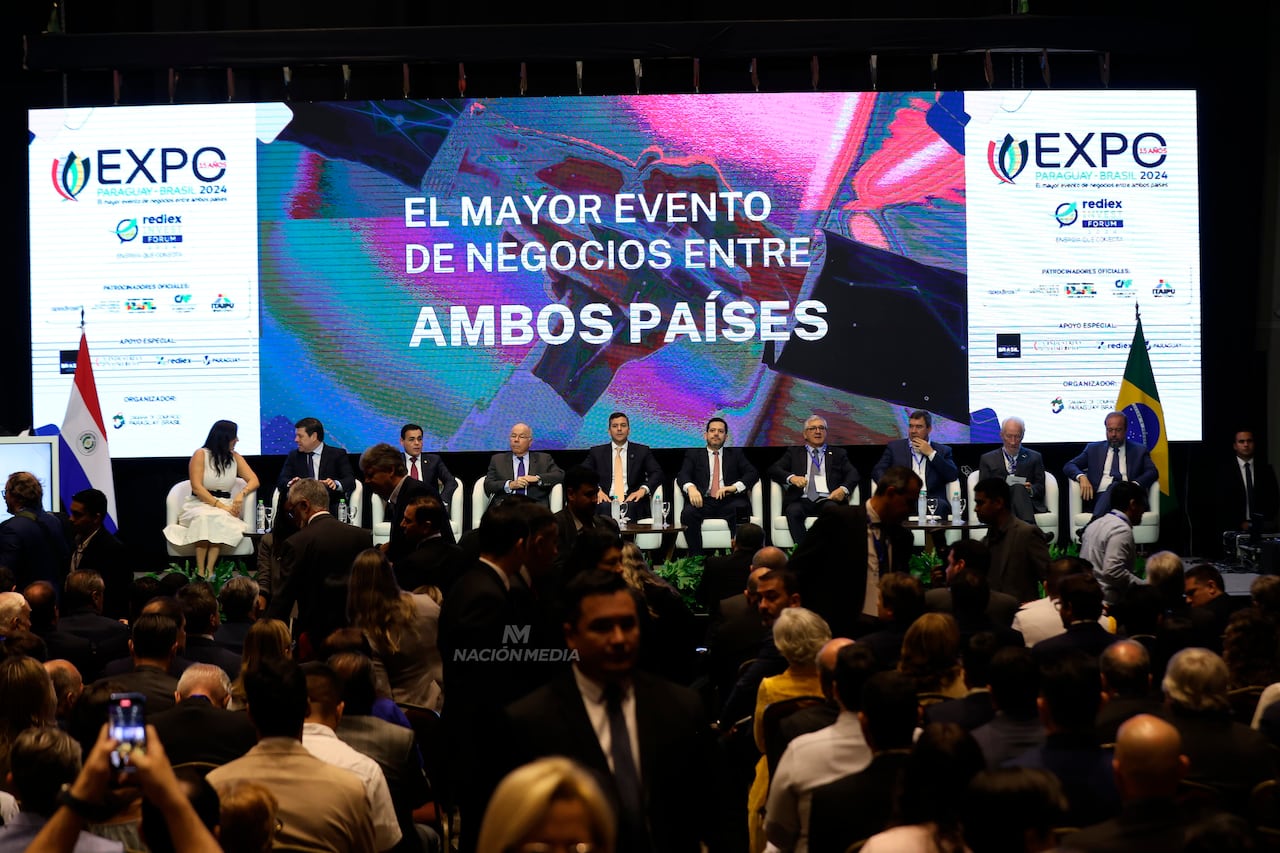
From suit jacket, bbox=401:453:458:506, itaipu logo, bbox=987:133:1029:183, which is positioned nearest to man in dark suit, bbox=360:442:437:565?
suit jacket, bbox=401:453:458:506

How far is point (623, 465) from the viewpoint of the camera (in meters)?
11.2

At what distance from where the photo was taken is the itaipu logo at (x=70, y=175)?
38.1 ft

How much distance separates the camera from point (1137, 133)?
11.6 meters

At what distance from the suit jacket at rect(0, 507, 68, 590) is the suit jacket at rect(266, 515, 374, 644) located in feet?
7.08

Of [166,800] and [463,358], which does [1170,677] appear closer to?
[166,800]

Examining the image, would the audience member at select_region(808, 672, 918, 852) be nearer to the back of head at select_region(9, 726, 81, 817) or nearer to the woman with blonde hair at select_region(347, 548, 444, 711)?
the back of head at select_region(9, 726, 81, 817)

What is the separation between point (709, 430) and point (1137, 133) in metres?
A: 4.18

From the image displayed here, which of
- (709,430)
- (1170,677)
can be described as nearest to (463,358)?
(709,430)

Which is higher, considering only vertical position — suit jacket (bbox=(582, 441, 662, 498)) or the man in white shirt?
suit jacket (bbox=(582, 441, 662, 498))

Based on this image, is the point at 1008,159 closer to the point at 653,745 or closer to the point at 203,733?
the point at 203,733

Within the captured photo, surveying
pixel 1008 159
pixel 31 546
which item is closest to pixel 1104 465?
pixel 1008 159

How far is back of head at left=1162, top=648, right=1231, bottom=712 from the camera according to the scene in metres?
3.73

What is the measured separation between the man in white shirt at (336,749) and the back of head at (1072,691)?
1.61 meters

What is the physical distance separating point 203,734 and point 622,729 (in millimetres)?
1420
